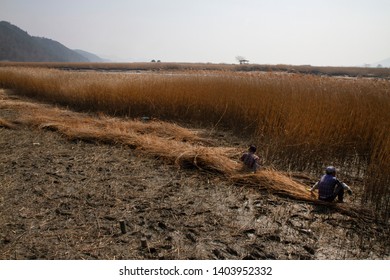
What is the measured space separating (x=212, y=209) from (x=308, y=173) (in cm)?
155

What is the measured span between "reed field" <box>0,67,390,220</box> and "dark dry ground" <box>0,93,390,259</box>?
2.73 feet

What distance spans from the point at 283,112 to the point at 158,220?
10.5ft

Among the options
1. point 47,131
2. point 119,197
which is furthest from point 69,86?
point 119,197

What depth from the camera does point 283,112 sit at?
488cm

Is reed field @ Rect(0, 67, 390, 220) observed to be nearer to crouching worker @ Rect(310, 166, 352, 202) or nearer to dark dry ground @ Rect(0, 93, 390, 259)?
crouching worker @ Rect(310, 166, 352, 202)

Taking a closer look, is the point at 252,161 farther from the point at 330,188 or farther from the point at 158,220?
the point at 158,220

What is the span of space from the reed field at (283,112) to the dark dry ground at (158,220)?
0.83 metres

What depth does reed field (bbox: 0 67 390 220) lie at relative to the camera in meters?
3.72

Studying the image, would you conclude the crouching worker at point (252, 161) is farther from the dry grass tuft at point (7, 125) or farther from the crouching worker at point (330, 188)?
the dry grass tuft at point (7, 125)

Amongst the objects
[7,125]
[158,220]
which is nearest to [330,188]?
[158,220]

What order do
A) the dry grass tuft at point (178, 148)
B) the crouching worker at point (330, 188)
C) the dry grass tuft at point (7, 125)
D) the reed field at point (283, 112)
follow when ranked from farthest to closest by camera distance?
the dry grass tuft at point (7, 125), the reed field at point (283, 112), the dry grass tuft at point (178, 148), the crouching worker at point (330, 188)

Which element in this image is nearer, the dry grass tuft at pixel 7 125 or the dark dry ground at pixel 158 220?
the dark dry ground at pixel 158 220

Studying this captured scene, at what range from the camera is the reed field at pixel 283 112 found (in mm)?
3721

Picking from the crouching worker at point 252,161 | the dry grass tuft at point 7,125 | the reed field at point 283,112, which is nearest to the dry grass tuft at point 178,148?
the crouching worker at point 252,161
